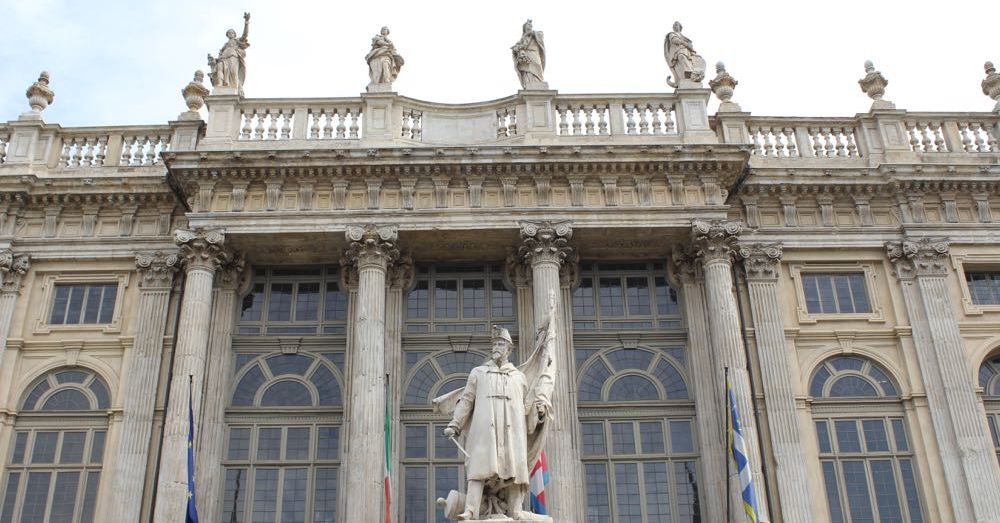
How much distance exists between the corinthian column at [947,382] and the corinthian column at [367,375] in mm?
9920

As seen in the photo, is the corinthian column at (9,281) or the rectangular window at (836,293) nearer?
the corinthian column at (9,281)

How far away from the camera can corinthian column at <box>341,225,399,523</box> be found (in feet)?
54.8

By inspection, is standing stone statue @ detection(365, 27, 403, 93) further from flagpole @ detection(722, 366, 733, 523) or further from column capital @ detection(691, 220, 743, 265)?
flagpole @ detection(722, 366, 733, 523)

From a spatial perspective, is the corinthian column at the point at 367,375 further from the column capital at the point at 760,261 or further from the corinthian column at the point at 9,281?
the column capital at the point at 760,261

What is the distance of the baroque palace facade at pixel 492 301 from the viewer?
18.1 metres

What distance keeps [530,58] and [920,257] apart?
28.5 ft

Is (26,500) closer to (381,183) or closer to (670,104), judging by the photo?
(381,183)

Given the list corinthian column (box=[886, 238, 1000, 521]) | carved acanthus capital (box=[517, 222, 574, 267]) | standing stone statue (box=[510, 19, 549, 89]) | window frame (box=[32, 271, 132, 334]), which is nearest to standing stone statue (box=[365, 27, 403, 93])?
standing stone statue (box=[510, 19, 549, 89])

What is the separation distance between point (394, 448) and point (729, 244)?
23.8ft

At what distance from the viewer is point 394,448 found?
1833 cm

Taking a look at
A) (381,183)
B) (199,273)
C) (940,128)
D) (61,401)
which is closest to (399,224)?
(381,183)

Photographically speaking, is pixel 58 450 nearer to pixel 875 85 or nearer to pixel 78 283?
pixel 78 283

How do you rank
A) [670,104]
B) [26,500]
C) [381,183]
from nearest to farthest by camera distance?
1. [26,500]
2. [381,183]
3. [670,104]

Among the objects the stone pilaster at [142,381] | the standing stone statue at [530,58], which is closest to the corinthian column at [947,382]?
the standing stone statue at [530,58]
